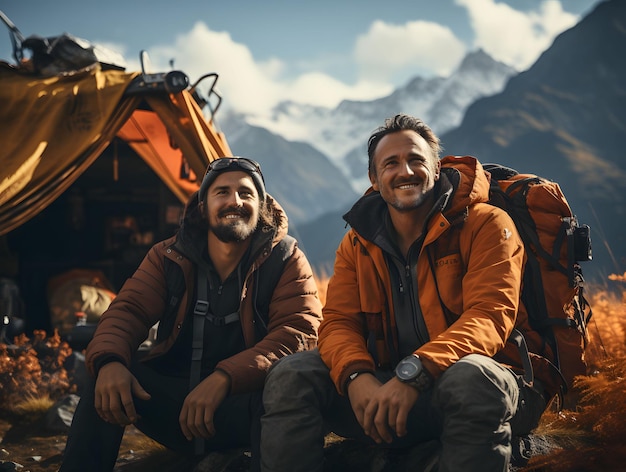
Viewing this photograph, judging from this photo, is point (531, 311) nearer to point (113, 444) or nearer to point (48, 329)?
point (113, 444)

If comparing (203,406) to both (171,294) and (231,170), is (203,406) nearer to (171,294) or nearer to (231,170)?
(171,294)

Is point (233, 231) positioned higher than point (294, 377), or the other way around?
point (233, 231)

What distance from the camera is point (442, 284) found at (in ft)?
7.86

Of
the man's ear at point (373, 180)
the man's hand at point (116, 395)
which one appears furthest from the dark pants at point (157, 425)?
the man's ear at point (373, 180)

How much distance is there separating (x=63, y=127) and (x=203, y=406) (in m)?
4.49

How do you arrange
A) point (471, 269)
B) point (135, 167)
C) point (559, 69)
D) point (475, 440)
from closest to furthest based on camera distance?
1. point (475, 440)
2. point (471, 269)
3. point (135, 167)
4. point (559, 69)

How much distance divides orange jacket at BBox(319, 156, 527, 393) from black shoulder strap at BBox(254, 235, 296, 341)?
0.50m

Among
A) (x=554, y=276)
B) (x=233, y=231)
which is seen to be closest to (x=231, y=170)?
(x=233, y=231)

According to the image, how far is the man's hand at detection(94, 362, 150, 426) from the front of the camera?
257 cm

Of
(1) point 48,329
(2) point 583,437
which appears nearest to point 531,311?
(2) point 583,437

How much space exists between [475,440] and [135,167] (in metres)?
7.74

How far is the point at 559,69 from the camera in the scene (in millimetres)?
44531

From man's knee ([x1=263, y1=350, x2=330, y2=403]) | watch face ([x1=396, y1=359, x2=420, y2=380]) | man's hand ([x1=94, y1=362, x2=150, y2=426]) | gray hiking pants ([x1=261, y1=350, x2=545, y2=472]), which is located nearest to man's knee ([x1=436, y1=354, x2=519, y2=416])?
gray hiking pants ([x1=261, y1=350, x2=545, y2=472])

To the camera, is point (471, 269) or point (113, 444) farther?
point (113, 444)
